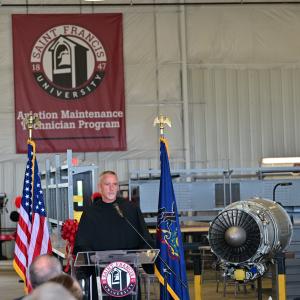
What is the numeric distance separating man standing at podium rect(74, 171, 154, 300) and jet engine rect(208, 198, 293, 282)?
1.33 m

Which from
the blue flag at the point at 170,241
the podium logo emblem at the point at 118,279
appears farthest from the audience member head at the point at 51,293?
the blue flag at the point at 170,241

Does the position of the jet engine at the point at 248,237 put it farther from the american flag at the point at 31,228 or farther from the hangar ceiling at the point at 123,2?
the hangar ceiling at the point at 123,2

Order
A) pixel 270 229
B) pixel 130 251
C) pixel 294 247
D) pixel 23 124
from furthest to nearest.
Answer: pixel 23 124, pixel 294 247, pixel 270 229, pixel 130 251

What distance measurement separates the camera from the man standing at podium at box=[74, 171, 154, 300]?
238 inches

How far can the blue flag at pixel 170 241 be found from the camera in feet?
25.1

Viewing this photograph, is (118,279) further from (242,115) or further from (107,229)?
(242,115)

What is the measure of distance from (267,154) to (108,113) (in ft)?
12.7

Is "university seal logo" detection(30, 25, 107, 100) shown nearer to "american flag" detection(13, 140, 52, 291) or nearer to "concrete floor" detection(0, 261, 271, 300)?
"concrete floor" detection(0, 261, 271, 300)

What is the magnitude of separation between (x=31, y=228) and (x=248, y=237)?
262 cm

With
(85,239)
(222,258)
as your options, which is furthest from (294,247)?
(85,239)

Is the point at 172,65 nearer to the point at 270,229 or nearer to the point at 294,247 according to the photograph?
the point at 294,247

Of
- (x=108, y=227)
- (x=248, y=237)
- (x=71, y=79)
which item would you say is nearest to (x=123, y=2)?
(x=71, y=79)

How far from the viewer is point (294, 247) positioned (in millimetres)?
9062

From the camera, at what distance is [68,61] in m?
19.8
